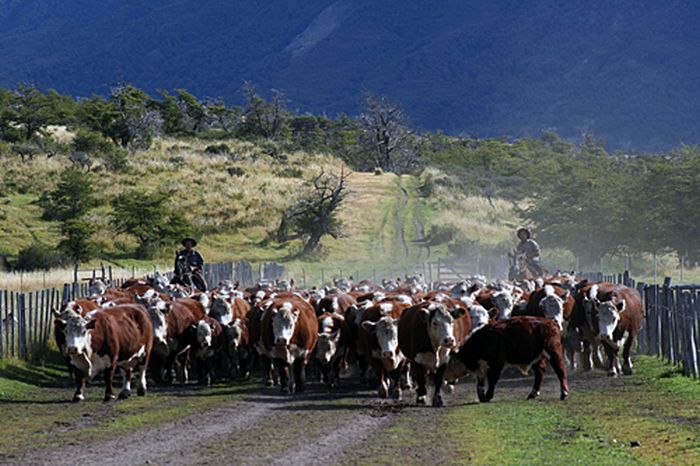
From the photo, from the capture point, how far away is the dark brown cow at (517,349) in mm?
18562

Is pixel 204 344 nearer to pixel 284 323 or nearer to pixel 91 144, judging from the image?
pixel 284 323

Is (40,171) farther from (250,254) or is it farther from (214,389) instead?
(214,389)

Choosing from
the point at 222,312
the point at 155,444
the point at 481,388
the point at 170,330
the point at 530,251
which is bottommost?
the point at 155,444

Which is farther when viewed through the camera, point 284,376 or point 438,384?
point 284,376

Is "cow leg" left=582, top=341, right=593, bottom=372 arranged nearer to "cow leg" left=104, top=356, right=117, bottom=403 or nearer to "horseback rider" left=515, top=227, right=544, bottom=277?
"cow leg" left=104, top=356, right=117, bottom=403

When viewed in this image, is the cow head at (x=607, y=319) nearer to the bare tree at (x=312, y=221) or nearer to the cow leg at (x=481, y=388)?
the cow leg at (x=481, y=388)

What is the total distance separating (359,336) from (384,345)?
204 centimetres

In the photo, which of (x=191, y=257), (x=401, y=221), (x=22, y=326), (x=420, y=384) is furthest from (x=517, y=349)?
(x=401, y=221)

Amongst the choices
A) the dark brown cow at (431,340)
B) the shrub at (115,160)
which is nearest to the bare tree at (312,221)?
the shrub at (115,160)

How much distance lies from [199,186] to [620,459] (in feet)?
239

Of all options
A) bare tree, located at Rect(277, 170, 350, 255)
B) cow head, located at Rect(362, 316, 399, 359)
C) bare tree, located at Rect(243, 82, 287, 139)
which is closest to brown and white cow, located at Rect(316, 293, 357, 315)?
cow head, located at Rect(362, 316, 399, 359)

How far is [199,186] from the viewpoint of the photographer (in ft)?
276

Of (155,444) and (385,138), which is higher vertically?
(385,138)

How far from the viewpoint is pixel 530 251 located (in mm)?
33188
